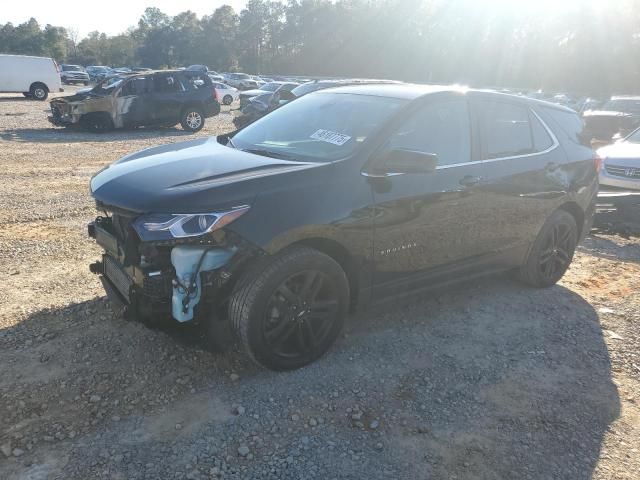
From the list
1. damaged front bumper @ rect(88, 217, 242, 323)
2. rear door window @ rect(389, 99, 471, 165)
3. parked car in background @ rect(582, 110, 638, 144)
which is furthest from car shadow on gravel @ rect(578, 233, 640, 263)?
parked car in background @ rect(582, 110, 638, 144)

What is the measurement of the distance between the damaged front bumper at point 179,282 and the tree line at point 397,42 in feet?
187

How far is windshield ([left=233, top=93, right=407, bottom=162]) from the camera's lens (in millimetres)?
3701

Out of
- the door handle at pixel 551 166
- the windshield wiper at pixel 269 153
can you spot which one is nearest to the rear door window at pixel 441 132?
the windshield wiper at pixel 269 153

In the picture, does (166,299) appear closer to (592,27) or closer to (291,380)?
(291,380)

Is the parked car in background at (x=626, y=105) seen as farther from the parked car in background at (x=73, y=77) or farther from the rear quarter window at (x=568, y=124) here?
the parked car in background at (x=73, y=77)

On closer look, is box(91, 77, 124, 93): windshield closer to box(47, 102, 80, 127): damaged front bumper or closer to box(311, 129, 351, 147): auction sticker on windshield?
box(47, 102, 80, 127): damaged front bumper

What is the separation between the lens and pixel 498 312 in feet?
15.1

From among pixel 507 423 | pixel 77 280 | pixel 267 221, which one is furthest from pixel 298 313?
pixel 77 280

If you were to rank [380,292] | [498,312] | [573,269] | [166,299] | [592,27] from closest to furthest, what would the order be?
[166,299] < [380,292] < [498,312] < [573,269] < [592,27]

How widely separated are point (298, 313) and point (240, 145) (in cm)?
148

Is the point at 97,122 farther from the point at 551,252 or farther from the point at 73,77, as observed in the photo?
the point at 73,77

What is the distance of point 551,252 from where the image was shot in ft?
16.6

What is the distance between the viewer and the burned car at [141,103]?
1523cm

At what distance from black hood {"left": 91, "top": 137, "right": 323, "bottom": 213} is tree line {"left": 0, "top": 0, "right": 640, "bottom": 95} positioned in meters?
56.2
